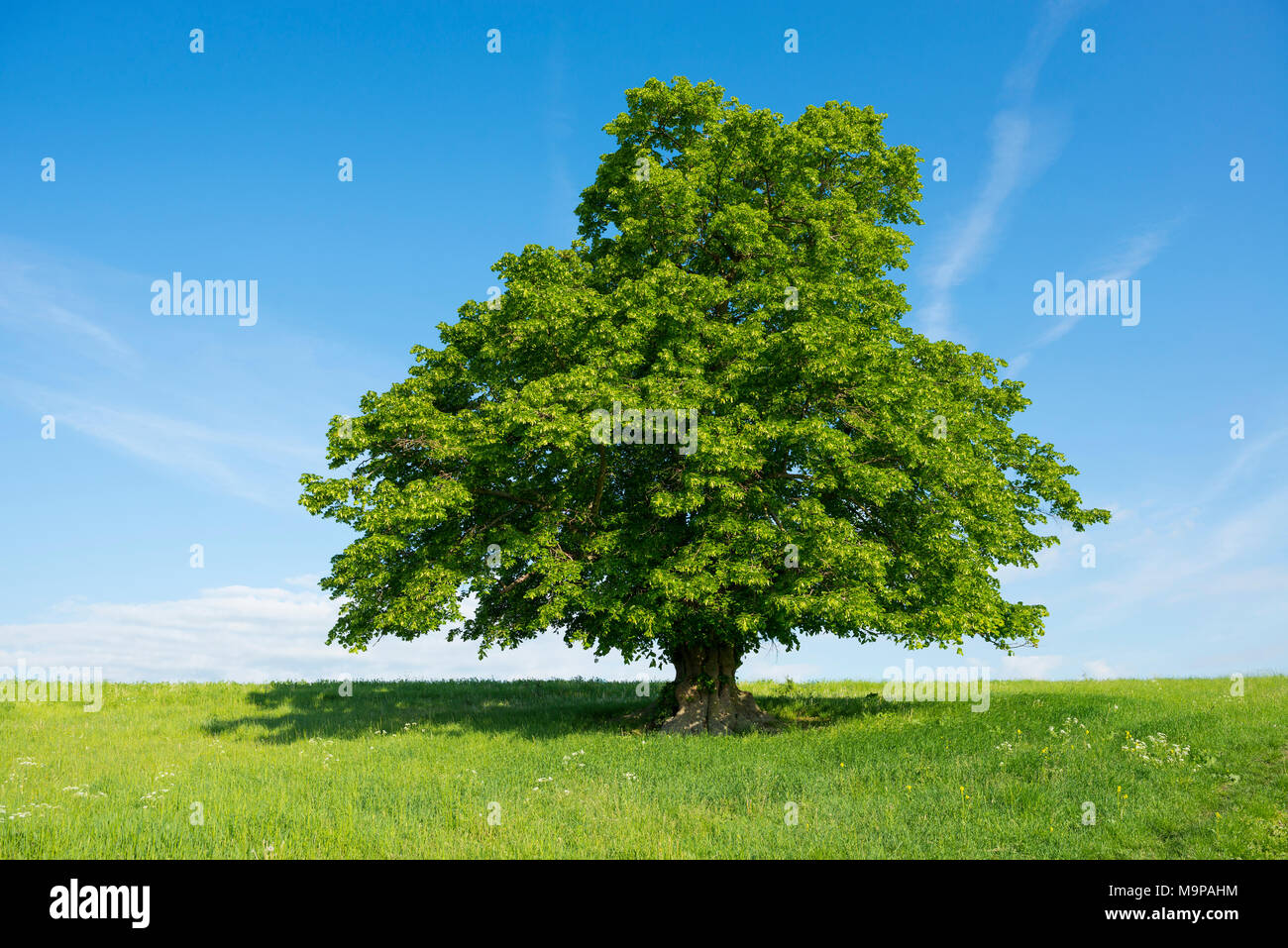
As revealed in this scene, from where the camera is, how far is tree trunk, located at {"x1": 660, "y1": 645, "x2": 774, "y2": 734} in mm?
24469

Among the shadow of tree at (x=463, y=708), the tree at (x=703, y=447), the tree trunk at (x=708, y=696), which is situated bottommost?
the shadow of tree at (x=463, y=708)

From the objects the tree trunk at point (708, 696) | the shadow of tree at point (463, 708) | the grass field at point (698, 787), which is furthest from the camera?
the shadow of tree at point (463, 708)

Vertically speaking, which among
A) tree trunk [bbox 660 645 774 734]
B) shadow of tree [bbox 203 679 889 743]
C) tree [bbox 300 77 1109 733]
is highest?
tree [bbox 300 77 1109 733]

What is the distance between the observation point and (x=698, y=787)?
15.6 meters

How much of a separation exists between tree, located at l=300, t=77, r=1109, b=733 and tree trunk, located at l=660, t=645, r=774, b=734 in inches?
3.5

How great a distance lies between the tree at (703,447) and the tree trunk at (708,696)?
0.29 ft

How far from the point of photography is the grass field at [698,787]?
12.5 meters

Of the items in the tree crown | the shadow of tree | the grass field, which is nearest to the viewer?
the grass field

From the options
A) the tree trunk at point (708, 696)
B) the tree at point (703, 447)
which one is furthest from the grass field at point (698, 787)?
the tree at point (703, 447)

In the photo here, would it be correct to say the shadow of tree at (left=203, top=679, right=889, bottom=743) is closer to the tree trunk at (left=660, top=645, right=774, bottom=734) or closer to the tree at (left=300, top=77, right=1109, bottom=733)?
the tree trunk at (left=660, top=645, right=774, bottom=734)

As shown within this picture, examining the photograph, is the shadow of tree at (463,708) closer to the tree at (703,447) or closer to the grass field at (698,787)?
the grass field at (698,787)

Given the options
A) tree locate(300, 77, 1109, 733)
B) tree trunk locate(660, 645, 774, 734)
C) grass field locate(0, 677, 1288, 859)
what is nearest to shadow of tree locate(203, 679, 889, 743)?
grass field locate(0, 677, 1288, 859)

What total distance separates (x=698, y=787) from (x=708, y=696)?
965cm
